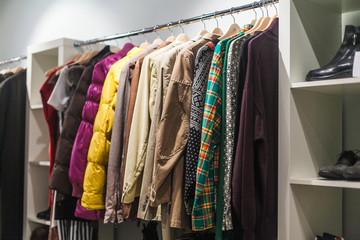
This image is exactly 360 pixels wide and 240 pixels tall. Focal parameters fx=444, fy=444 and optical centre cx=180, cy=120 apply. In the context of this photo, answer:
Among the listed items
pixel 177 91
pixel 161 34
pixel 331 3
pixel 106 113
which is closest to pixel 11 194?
pixel 106 113

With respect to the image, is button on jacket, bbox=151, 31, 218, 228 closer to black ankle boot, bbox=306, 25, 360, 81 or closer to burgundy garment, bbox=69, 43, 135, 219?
black ankle boot, bbox=306, 25, 360, 81

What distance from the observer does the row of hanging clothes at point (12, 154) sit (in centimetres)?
297

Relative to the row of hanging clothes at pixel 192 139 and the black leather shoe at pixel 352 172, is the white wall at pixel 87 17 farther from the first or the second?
the black leather shoe at pixel 352 172

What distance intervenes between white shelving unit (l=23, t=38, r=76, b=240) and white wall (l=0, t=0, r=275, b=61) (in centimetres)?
48

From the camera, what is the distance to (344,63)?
157 centimetres

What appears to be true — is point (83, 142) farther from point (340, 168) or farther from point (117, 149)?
point (340, 168)

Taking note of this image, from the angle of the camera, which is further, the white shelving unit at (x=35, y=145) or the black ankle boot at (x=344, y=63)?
the white shelving unit at (x=35, y=145)

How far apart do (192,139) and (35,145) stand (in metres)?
1.70

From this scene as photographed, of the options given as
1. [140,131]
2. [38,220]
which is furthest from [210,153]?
[38,220]

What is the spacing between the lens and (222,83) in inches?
67.2

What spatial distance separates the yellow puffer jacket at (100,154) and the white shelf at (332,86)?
0.93 metres

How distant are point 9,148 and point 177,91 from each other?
168 cm

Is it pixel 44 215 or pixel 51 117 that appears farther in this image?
pixel 44 215

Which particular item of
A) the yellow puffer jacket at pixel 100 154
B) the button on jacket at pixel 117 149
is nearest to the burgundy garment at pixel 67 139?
the yellow puffer jacket at pixel 100 154
